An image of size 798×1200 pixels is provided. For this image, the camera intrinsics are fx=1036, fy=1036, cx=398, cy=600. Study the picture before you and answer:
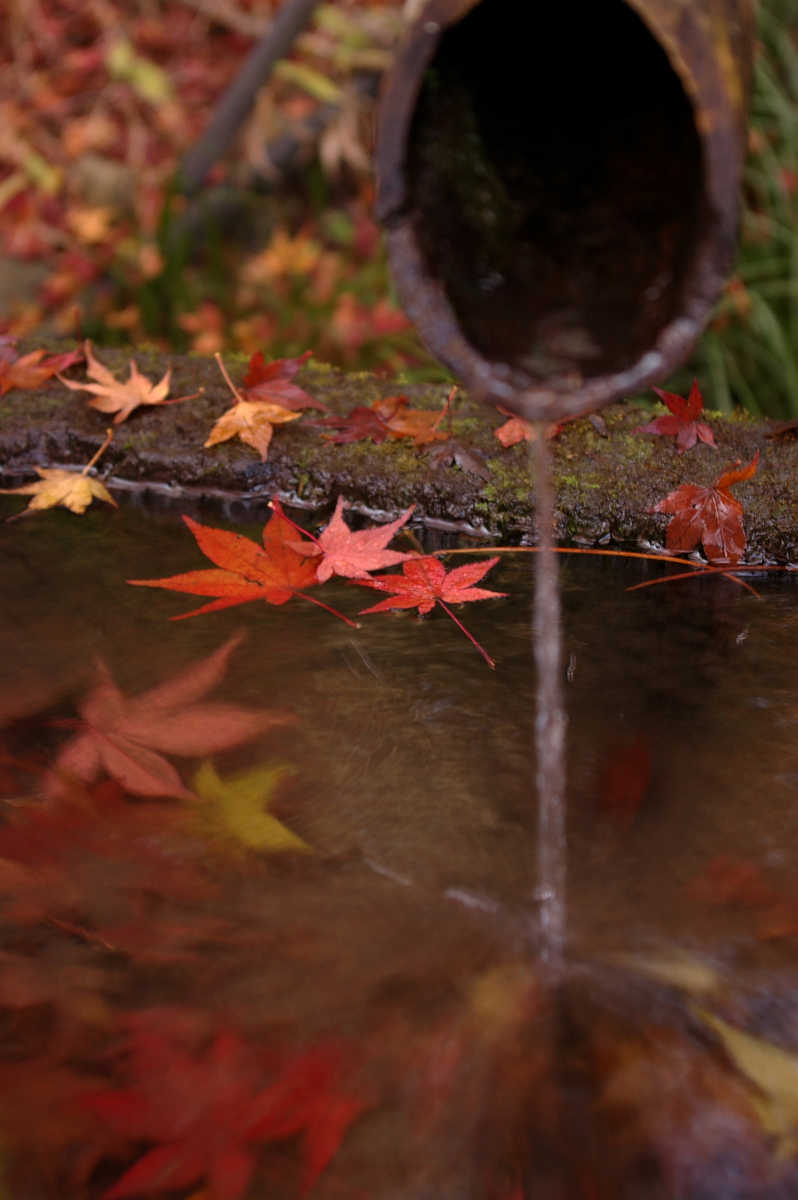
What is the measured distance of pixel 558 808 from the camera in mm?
1315

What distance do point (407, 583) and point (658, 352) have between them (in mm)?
694

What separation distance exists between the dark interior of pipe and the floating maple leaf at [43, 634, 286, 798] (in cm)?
63

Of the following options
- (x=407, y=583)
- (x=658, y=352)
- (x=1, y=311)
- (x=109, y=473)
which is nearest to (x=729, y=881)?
(x=658, y=352)

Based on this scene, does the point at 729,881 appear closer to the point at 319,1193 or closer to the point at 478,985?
the point at 478,985

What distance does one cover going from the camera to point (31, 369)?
2.22 m

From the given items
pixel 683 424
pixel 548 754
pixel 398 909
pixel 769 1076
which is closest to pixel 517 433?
pixel 683 424

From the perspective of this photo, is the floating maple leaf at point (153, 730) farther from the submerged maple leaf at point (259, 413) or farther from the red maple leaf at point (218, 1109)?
the submerged maple leaf at point (259, 413)

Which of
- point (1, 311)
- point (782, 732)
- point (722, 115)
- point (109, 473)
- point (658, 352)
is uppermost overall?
point (722, 115)

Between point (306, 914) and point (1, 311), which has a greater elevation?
point (306, 914)

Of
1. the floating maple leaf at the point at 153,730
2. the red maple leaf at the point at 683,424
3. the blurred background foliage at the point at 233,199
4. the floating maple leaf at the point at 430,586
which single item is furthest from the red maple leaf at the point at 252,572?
the blurred background foliage at the point at 233,199

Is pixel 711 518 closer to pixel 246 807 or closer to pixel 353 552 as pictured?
pixel 353 552

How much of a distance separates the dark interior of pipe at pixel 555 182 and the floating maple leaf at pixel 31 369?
3.94 ft

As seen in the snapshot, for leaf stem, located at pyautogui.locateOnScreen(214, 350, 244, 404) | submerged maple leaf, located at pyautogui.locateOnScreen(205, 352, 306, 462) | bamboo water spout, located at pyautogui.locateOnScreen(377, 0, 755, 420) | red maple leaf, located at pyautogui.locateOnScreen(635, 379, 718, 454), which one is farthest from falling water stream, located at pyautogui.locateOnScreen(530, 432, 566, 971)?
leaf stem, located at pyautogui.locateOnScreen(214, 350, 244, 404)

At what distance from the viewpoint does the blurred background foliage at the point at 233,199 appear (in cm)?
308
